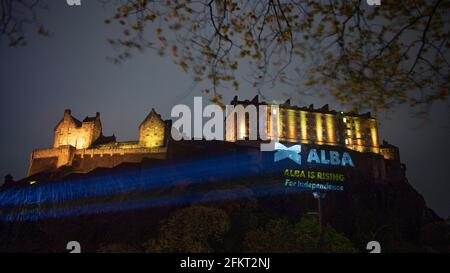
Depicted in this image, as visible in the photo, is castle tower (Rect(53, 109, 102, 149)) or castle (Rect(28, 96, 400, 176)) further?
castle tower (Rect(53, 109, 102, 149))

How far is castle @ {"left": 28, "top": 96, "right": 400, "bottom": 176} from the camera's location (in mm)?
60469

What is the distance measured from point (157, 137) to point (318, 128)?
3355cm

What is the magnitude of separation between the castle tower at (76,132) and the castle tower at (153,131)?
400 inches

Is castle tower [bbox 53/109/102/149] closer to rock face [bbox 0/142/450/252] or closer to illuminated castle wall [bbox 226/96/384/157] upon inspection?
rock face [bbox 0/142/450/252]

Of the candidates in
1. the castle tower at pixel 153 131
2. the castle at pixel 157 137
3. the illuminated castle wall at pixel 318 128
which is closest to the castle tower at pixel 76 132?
the castle at pixel 157 137

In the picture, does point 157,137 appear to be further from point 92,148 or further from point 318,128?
point 318,128

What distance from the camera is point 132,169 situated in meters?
51.8

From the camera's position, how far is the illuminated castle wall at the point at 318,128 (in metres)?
69.9

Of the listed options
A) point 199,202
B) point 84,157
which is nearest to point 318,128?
point 199,202

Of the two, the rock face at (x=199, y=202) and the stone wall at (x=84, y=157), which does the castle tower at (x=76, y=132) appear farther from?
the rock face at (x=199, y=202)

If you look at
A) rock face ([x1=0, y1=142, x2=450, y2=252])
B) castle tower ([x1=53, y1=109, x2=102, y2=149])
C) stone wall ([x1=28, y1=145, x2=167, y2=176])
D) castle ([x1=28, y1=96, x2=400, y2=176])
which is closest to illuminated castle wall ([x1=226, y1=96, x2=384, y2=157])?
castle ([x1=28, y1=96, x2=400, y2=176])
